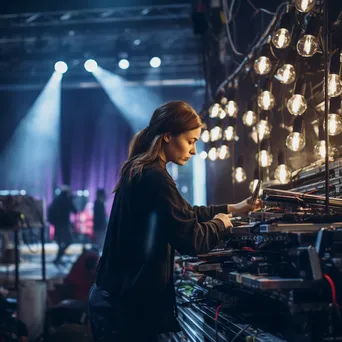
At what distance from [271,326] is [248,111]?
336 cm

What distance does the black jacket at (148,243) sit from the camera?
304 cm

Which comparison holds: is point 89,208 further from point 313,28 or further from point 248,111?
point 313,28

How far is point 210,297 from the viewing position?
3.88 m

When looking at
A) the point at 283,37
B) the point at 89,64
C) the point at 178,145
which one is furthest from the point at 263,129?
the point at 89,64

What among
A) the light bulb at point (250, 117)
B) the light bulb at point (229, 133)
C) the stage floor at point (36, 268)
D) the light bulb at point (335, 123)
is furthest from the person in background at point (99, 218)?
the light bulb at point (335, 123)

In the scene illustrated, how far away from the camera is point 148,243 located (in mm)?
3098

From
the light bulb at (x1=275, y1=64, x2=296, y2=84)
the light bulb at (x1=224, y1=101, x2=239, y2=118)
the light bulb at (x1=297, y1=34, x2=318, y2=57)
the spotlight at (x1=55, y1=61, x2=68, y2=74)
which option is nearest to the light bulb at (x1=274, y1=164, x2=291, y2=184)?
the light bulb at (x1=275, y1=64, x2=296, y2=84)

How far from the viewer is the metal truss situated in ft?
45.4

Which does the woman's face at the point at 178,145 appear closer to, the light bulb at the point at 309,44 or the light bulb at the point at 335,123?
the light bulb at the point at 309,44

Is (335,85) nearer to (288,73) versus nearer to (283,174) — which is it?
(288,73)

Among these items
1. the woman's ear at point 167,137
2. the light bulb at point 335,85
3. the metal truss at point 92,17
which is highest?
the metal truss at point 92,17

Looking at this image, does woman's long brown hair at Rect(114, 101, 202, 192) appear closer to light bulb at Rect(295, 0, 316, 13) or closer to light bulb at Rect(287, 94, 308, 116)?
light bulb at Rect(295, 0, 316, 13)

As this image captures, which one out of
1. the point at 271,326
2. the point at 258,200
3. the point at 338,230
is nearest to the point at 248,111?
the point at 258,200

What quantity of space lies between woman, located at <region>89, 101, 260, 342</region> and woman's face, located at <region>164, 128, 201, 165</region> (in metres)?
0.12
